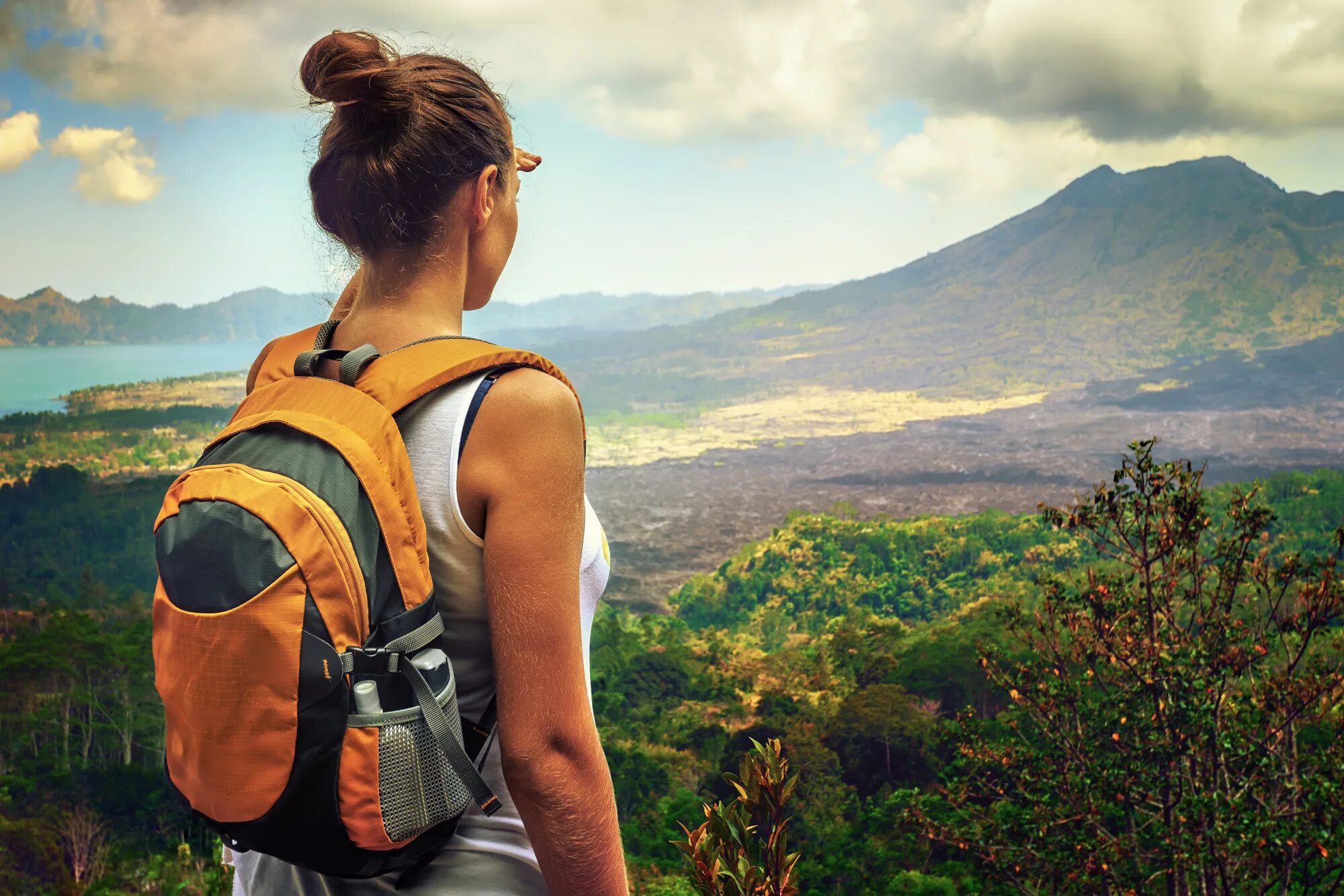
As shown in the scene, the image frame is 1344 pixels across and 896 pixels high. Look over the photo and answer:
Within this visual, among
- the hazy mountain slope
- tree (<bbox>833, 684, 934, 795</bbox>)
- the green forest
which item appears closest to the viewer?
the green forest

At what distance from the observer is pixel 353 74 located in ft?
2.24

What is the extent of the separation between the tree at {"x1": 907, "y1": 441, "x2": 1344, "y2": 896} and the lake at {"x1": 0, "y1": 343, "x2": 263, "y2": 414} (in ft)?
118

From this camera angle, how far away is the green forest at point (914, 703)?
4926 millimetres

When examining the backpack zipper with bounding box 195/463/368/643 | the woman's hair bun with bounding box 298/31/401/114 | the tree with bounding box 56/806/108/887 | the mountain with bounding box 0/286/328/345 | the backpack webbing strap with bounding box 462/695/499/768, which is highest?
the mountain with bounding box 0/286/328/345

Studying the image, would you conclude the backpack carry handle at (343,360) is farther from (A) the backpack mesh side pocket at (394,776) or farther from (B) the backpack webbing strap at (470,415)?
(A) the backpack mesh side pocket at (394,776)

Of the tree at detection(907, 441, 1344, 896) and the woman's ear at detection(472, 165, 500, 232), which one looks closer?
the woman's ear at detection(472, 165, 500, 232)

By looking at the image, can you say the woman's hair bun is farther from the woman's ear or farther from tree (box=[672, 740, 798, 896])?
tree (box=[672, 740, 798, 896])

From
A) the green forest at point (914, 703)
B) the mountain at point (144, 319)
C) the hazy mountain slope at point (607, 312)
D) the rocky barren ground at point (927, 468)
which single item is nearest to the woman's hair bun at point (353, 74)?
the green forest at point (914, 703)

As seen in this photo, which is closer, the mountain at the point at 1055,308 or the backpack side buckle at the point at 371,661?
the backpack side buckle at the point at 371,661

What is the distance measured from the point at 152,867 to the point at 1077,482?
42694 millimetres

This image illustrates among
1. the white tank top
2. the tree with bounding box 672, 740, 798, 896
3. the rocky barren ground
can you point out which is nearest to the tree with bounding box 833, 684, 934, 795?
the tree with bounding box 672, 740, 798, 896

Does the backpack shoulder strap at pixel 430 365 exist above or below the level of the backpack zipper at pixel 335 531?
above

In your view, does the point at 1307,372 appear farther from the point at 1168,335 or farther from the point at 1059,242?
the point at 1059,242

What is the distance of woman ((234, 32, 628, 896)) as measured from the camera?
0.63 meters
